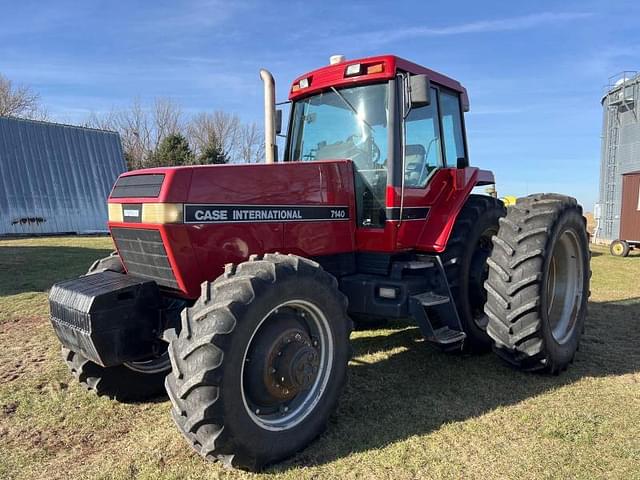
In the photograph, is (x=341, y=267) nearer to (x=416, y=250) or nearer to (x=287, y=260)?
(x=416, y=250)

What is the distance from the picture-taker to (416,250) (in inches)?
179

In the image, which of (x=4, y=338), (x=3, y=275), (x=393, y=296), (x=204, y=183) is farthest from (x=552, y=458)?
(x=3, y=275)

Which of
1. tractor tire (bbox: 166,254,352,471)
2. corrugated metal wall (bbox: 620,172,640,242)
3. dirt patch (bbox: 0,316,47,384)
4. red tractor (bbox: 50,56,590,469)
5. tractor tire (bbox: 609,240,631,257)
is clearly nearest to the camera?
tractor tire (bbox: 166,254,352,471)

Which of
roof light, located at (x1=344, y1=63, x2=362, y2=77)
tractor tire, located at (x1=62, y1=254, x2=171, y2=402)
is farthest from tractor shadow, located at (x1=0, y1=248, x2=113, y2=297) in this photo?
roof light, located at (x1=344, y1=63, x2=362, y2=77)

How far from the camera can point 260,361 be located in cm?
303

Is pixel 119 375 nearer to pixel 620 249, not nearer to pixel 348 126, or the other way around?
pixel 348 126

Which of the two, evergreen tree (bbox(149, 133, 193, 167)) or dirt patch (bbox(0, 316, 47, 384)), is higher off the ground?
evergreen tree (bbox(149, 133, 193, 167))

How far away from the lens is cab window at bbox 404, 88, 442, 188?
441 centimetres

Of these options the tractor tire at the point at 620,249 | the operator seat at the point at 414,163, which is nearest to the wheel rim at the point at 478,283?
the operator seat at the point at 414,163

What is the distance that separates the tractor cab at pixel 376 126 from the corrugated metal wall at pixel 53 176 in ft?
62.5

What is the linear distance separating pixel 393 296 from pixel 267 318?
142 centimetres

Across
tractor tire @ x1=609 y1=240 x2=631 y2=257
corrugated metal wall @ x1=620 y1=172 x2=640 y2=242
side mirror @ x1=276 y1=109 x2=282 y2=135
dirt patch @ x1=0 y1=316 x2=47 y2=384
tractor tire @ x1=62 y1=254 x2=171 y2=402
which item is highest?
side mirror @ x1=276 y1=109 x2=282 y2=135

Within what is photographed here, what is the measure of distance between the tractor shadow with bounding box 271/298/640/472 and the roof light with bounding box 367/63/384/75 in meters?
2.67

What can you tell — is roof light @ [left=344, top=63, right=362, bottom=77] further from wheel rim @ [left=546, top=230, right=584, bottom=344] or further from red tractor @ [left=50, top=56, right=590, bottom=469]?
wheel rim @ [left=546, top=230, right=584, bottom=344]
